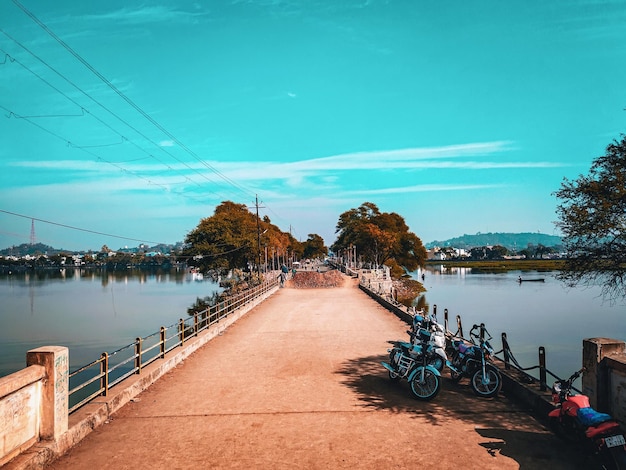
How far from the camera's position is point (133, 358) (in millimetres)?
10336

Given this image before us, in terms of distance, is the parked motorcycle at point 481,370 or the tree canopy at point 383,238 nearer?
the parked motorcycle at point 481,370

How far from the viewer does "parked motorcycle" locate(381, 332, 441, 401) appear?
9461mm

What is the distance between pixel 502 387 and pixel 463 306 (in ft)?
152

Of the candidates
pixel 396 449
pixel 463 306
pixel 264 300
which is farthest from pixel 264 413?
pixel 463 306

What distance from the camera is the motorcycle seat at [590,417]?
6.04 meters

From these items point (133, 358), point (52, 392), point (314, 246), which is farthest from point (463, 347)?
point (314, 246)

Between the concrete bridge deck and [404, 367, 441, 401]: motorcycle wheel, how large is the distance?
7.8 inches

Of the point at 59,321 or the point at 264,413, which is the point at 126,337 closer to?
the point at 59,321

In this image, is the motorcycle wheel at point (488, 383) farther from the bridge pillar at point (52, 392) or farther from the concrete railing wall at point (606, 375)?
the bridge pillar at point (52, 392)

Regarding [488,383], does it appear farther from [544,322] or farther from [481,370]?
[544,322]

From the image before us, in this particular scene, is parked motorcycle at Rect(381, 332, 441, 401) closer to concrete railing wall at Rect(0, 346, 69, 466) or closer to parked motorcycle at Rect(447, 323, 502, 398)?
parked motorcycle at Rect(447, 323, 502, 398)

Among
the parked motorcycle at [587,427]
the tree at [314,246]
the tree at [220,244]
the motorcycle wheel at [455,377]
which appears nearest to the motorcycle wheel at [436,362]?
the motorcycle wheel at [455,377]

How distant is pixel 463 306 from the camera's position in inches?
2140

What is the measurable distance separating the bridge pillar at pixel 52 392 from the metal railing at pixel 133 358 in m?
0.25
